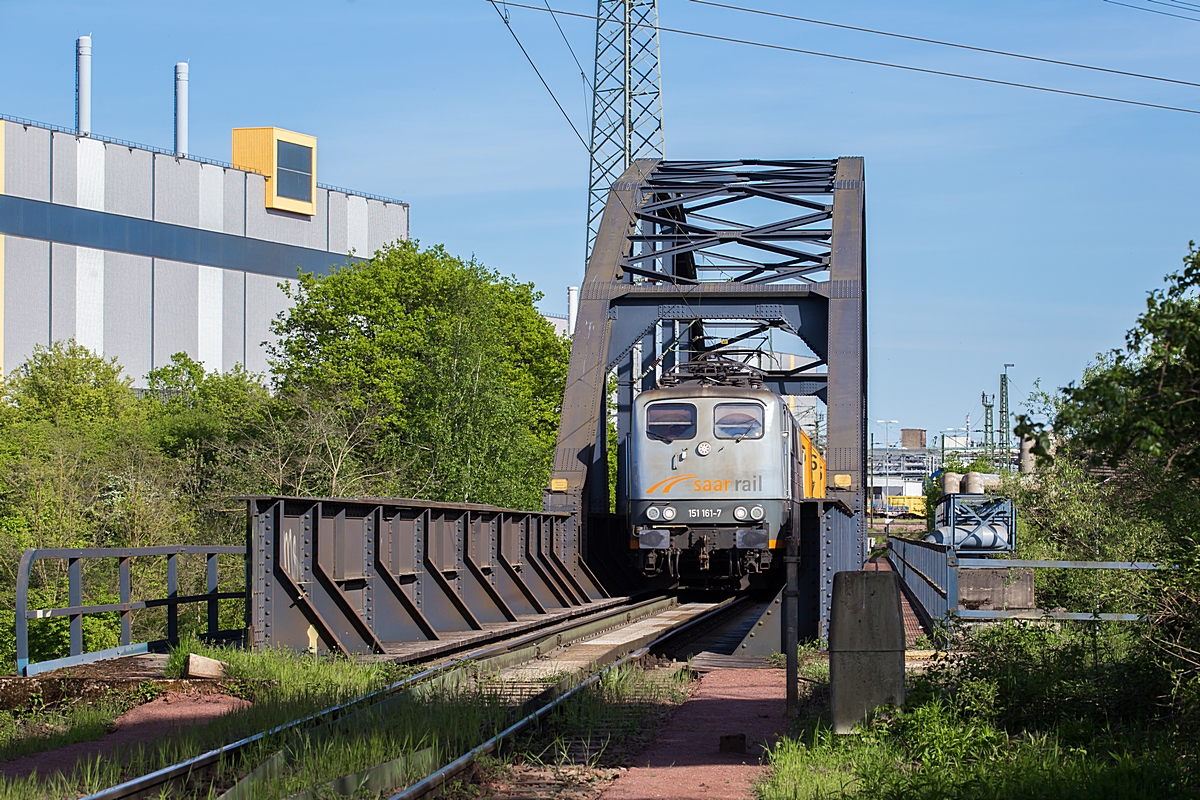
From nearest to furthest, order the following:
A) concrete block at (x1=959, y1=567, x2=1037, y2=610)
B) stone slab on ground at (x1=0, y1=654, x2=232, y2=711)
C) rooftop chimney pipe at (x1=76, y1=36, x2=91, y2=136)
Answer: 1. stone slab on ground at (x1=0, y1=654, x2=232, y2=711)
2. concrete block at (x1=959, y1=567, x2=1037, y2=610)
3. rooftop chimney pipe at (x1=76, y1=36, x2=91, y2=136)

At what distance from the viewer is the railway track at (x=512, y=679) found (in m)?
7.19

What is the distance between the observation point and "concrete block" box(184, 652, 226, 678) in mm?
10836

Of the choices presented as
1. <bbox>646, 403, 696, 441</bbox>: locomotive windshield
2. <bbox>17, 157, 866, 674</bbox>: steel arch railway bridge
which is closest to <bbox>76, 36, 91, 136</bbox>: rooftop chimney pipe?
<bbox>17, 157, 866, 674</bbox>: steel arch railway bridge

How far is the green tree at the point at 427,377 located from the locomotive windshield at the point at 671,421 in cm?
1590

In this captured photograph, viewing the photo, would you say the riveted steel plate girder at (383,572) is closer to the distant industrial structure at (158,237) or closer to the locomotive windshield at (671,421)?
the locomotive windshield at (671,421)

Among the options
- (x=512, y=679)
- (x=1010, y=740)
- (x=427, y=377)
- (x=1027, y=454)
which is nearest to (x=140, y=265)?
(x=427, y=377)

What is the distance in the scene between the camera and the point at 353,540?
13352 millimetres

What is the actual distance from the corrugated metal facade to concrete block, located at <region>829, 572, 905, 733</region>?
6597 cm

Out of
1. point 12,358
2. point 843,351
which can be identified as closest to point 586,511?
point 843,351

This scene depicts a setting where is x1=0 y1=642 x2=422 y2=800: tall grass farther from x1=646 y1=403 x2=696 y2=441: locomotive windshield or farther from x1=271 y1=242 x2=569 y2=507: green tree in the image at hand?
x1=271 y1=242 x2=569 y2=507: green tree

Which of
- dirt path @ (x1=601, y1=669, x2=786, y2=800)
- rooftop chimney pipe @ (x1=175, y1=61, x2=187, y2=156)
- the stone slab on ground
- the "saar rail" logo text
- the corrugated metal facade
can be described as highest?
rooftop chimney pipe @ (x1=175, y1=61, x2=187, y2=156)

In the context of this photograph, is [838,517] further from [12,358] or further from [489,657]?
[12,358]

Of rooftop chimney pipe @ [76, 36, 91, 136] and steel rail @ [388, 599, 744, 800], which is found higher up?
rooftop chimney pipe @ [76, 36, 91, 136]

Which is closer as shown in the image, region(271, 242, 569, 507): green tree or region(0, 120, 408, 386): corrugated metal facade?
region(271, 242, 569, 507): green tree
